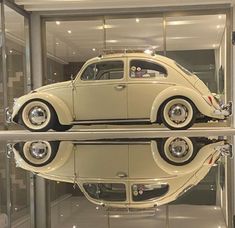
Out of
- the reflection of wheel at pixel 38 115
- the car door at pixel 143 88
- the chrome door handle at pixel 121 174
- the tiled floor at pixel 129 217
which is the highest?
the car door at pixel 143 88

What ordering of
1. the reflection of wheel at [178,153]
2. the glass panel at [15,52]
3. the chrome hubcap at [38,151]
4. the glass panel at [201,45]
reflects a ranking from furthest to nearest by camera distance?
the glass panel at [201,45], the glass panel at [15,52], the chrome hubcap at [38,151], the reflection of wheel at [178,153]

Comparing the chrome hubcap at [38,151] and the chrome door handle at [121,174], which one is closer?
the chrome door handle at [121,174]

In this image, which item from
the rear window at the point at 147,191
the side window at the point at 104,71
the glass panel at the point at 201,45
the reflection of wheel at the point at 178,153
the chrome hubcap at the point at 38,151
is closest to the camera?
the rear window at the point at 147,191

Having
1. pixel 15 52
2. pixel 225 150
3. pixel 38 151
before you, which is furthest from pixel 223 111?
pixel 15 52

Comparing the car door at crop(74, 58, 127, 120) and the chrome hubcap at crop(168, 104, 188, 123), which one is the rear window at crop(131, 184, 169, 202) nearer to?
the chrome hubcap at crop(168, 104, 188, 123)

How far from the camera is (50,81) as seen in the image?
863cm

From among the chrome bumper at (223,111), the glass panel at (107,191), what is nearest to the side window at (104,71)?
the chrome bumper at (223,111)

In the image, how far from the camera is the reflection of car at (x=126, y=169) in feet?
6.54

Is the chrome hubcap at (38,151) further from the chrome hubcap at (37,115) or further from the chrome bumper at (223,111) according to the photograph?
the chrome bumper at (223,111)

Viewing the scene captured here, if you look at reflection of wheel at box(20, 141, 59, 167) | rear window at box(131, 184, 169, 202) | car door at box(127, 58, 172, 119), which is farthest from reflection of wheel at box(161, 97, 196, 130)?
rear window at box(131, 184, 169, 202)

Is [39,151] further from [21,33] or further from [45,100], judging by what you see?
[21,33]

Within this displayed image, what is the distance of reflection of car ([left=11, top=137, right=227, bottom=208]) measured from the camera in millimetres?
1993

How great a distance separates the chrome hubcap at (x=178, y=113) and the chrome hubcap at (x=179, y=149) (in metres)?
1.46

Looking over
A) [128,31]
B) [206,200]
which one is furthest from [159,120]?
[128,31]
